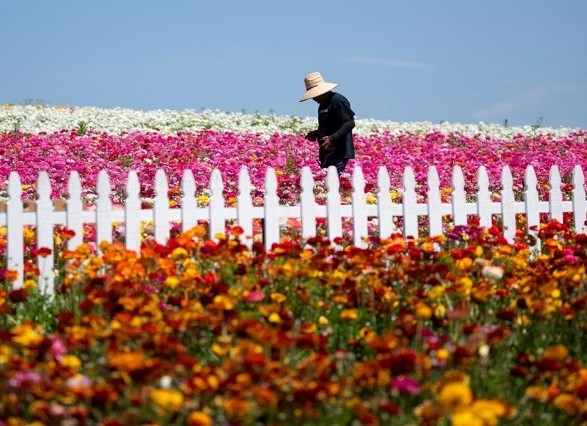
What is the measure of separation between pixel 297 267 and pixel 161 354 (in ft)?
5.40

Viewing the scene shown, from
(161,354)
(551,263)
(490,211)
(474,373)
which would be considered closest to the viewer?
(161,354)

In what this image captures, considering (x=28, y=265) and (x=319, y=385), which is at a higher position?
(x=28, y=265)

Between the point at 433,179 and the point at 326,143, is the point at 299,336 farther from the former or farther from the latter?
the point at 326,143

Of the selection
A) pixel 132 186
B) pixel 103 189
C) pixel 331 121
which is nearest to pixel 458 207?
pixel 331 121

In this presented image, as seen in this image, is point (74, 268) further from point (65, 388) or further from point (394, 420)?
point (394, 420)

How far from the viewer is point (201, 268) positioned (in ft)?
21.1

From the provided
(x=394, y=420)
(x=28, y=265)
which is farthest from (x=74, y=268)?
(x=394, y=420)

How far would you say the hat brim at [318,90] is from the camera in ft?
34.6

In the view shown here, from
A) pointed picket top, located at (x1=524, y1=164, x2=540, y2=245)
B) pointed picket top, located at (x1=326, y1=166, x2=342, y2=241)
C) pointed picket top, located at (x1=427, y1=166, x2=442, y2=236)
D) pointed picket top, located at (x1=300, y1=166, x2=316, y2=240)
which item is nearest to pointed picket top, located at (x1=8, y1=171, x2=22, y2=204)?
pointed picket top, located at (x1=300, y1=166, x2=316, y2=240)

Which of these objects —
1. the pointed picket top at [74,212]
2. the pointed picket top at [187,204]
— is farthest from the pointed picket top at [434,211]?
the pointed picket top at [74,212]

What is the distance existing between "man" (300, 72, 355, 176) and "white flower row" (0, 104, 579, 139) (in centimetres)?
811

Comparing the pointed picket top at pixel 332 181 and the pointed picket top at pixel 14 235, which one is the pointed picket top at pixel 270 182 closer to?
the pointed picket top at pixel 332 181

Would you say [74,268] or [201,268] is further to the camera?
[201,268]

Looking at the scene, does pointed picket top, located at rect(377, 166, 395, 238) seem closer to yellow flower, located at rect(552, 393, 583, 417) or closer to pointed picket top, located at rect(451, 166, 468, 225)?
pointed picket top, located at rect(451, 166, 468, 225)
